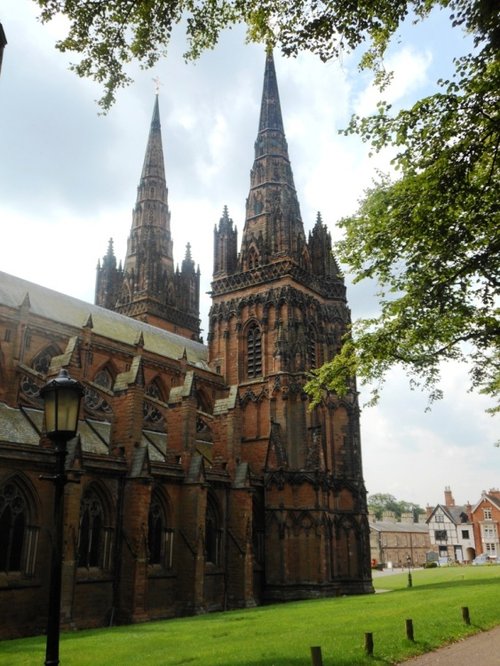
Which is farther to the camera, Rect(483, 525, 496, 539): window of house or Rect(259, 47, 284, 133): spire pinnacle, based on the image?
Rect(483, 525, 496, 539): window of house

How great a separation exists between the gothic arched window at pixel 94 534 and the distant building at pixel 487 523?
6806cm

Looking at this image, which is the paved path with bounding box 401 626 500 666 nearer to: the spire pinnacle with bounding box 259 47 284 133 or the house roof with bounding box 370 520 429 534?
the spire pinnacle with bounding box 259 47 284 133

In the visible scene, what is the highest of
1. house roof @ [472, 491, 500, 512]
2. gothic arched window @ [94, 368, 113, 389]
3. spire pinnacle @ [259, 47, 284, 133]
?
spire pinnacle @ [259, 47, 284, 133]

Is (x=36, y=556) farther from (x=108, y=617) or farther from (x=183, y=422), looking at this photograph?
(x=183, y=422)

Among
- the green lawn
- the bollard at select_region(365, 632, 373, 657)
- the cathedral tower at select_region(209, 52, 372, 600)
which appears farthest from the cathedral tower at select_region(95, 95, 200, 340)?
the bollard at select_region(365, 632, 373, 657)

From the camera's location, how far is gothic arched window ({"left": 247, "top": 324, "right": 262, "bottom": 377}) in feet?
124

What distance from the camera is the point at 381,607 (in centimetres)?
2158

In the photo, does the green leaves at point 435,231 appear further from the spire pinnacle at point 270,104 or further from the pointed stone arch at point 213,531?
the spire pinnacle at point 270,104

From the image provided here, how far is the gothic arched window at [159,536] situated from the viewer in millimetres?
25500

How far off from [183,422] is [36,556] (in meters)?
9.26

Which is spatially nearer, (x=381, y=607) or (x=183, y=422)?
(x=381, y=607)

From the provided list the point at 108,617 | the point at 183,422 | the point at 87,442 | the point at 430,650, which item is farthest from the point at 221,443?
the point at 430,650

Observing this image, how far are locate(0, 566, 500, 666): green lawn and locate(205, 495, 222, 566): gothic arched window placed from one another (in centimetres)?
718

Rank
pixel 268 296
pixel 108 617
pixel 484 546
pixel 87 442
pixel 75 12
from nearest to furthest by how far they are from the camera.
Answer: pixel 75 12 → pixel 108 617 → pixel 87 442 → pixel 268 296 → pixel 484 546
